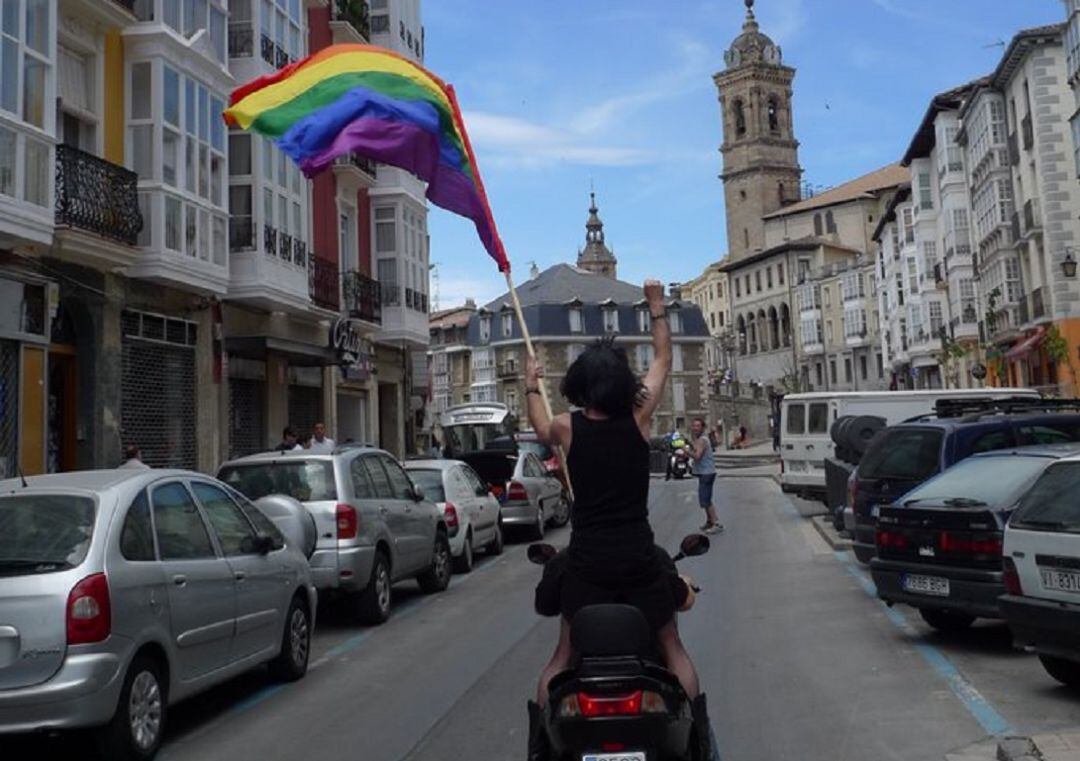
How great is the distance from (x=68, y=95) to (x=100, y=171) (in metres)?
1.42

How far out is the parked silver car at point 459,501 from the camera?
48.5ft

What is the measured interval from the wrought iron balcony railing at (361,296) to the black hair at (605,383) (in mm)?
22119

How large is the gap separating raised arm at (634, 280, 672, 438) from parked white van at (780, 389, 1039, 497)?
17.1 metres

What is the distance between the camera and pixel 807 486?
22.8 m

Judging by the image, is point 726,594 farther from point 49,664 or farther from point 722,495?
point 722,495

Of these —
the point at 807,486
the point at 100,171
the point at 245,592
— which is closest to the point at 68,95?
the point at 100,171

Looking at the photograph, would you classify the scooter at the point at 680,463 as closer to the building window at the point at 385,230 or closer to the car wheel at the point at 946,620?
the building window at the point at 385,230

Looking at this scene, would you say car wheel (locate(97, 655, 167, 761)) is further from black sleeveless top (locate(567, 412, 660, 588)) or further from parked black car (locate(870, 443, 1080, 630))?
parked black car (locate(870, 443, 1080, 630))

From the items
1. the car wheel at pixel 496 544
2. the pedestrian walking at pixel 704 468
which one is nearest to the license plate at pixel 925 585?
the car wheel at pixel 496 544

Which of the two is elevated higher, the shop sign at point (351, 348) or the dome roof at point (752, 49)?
the dome roof at point (752, 49)

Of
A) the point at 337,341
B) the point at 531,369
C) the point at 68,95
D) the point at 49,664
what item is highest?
the point at 68,95

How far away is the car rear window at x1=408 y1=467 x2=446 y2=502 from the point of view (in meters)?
14.9

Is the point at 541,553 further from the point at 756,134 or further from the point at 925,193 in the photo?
the point at 756,134

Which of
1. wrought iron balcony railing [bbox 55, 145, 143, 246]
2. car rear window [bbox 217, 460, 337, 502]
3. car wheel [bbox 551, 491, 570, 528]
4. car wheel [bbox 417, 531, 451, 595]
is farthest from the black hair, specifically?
car wheel [bbox 551, 491, 570, 528]
